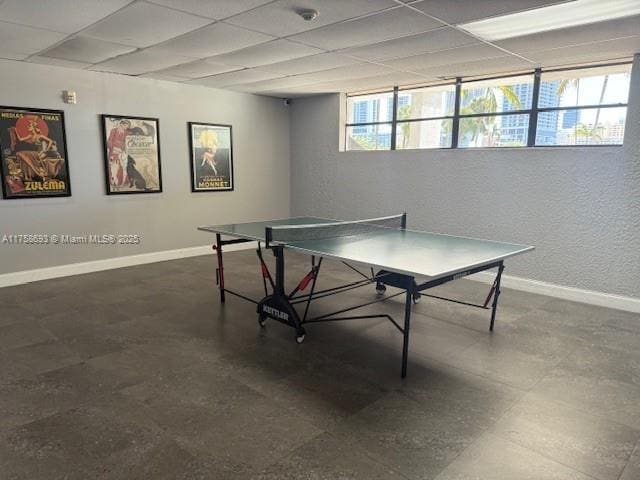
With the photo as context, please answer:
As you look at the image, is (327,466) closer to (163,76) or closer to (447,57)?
(447,57)

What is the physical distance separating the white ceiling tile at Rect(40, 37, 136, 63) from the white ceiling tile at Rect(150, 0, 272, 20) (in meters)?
1.39

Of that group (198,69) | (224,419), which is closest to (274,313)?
(224,419)

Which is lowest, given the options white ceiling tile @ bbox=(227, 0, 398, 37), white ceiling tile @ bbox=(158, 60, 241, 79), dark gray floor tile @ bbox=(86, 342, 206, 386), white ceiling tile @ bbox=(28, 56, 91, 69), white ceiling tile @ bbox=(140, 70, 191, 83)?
dark gray floor tile @ bbox=(86, 342, 206, 386)

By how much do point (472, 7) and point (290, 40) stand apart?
64.5 inches

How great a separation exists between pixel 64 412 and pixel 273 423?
50.1 inches

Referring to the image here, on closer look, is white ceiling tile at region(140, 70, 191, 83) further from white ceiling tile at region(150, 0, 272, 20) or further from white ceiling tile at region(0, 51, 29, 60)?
white ceiling tile at region(150, 0, 272, 20)

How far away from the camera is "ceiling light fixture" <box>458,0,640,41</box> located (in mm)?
3021

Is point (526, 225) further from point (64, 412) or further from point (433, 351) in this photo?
point (64, 412)

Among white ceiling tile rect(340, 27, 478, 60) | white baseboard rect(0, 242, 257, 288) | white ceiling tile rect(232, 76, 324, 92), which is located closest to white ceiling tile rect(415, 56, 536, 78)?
white ceiling tile rect(340, 27, 478, 60)

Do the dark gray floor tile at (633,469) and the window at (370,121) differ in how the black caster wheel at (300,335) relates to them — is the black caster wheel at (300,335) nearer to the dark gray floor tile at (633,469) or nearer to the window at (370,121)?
the dark gray floor tile at (633,469)

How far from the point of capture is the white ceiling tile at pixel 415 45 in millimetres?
3709

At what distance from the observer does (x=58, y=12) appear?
3262mm

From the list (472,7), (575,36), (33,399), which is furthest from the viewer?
(575,36)

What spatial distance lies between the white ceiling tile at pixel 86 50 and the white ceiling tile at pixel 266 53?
985 millimetres
